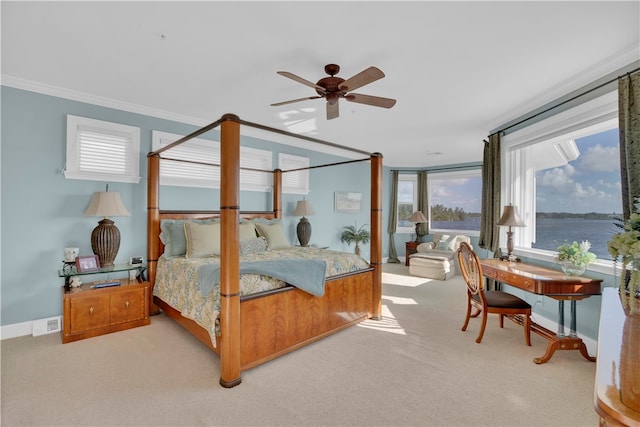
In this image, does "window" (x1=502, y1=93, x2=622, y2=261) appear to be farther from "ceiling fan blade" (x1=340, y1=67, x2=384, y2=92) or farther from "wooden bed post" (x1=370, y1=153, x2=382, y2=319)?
"ceiling fan blade" (x1=340, y1=67, x2=384, y2=92)

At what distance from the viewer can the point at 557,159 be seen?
4008 millimetres

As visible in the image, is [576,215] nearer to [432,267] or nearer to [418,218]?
[432,267]

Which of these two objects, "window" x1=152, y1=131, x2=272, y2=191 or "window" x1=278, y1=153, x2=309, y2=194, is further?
"window" x1=278, y1=153, x2=309, y2=194

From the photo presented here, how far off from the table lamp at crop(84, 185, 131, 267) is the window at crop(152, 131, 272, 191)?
0.79 metres

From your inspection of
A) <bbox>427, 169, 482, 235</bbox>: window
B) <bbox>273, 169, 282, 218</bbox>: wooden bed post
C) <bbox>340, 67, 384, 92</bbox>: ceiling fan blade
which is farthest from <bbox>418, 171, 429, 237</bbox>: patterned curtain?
<bbox>340, 67, 384, 92</bbox>: ceiling fan blade

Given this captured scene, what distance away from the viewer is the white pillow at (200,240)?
141 inches

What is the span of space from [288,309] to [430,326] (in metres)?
1.80

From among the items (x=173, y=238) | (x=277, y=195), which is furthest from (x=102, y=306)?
(x=277, y=195)

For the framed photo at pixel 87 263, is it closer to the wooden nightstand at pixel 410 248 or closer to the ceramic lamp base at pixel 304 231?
the ceramic lamp base at pixel 304 231

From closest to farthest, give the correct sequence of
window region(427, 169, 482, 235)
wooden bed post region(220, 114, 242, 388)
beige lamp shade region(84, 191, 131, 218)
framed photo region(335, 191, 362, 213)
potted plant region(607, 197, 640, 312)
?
potted plant region(607, 197, 640, 312)
wooden bed post region(220, 114, 242, 388)
beige lamp shade region(84, 191, 131, 218)
framed photo region(335, 191, 362, 213)
window region(427, 169, 482, 235)

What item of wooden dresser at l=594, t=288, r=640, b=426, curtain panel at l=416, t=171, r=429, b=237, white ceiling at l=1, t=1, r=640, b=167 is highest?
white ceiling at l=1, t=1, r=640, b=167

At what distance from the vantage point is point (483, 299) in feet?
9.98

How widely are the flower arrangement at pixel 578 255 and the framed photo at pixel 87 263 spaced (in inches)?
184

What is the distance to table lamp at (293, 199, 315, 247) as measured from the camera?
540cm
